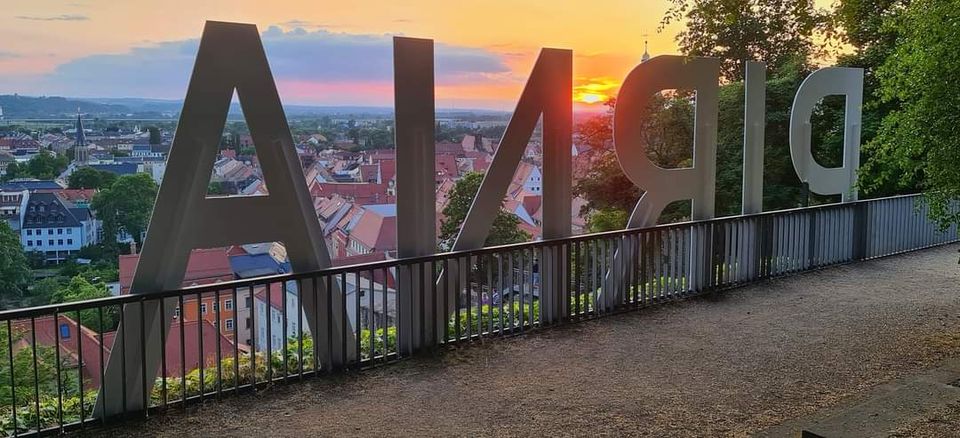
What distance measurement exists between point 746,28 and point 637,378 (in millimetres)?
12047

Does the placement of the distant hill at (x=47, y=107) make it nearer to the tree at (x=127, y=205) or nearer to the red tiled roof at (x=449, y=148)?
the tree at (x=127, y=205)

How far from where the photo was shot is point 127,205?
16.5 ft

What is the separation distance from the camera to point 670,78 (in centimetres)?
780

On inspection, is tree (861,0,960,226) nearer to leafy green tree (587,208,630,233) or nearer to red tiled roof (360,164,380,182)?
red tiled roof (360,164,380,182)

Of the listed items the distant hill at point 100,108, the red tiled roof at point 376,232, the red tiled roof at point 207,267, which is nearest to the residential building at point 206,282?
the red tiled roof at point 207,267

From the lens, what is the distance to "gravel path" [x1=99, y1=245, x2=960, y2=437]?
4.64 meters

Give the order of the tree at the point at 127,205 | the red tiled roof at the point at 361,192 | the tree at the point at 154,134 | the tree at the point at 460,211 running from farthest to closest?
1. the tree at the point at 460,211
2. the red tiled roof at the point at 361,192
3. the tree at the point at 154,134
4. the tree at the point at 127,205

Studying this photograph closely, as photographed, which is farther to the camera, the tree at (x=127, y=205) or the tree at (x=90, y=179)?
the tree at (x=127, y=205)

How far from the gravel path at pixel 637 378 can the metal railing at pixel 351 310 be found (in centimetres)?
21

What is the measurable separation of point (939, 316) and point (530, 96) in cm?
444

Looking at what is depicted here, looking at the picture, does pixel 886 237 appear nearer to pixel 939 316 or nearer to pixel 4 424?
pixel 939 316

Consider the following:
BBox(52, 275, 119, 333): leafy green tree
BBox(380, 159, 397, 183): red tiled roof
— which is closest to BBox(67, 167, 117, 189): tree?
BBox(52, 275, 119, 333): leafy green tree

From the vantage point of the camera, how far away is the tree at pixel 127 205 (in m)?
4.97

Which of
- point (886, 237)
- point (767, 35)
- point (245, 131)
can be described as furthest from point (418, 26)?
point (767, 35)
